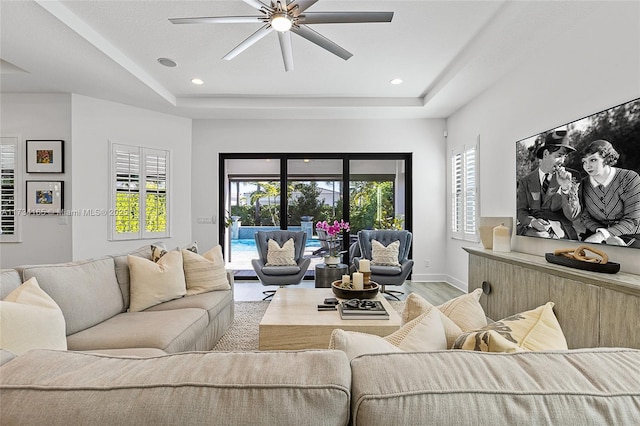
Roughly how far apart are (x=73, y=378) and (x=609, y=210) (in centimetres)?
302

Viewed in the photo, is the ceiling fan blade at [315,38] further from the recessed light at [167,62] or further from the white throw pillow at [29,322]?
the white throw pillow at [29,322]

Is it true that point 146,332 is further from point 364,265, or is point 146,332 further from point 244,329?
point 364,265

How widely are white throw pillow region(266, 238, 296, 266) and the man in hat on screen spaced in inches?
111

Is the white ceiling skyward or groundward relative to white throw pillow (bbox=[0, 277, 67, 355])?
skyward

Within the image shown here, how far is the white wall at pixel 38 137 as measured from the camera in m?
4.12

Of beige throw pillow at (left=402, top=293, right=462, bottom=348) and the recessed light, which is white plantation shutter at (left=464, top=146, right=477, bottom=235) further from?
the recessed light

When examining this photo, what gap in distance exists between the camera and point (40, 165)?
162 inches

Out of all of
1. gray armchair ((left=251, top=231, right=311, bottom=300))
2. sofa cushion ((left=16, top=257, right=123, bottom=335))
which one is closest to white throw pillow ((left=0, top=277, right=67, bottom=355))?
sofa cushion ((left=16, top=257, right=123, bottom=335))

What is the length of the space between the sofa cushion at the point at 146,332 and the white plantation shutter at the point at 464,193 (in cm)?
373

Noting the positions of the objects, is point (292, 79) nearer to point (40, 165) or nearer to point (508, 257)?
point (508, 257)

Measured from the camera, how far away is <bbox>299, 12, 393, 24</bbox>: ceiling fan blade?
2162 mm

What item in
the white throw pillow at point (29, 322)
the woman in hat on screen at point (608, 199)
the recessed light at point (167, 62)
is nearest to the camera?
the white throw pillow at point (29, 322)

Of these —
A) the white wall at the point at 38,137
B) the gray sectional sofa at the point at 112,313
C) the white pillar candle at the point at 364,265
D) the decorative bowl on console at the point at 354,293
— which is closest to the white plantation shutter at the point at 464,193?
the white pillar candle at the point at 364,265

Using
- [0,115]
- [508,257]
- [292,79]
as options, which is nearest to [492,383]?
[508,257]
